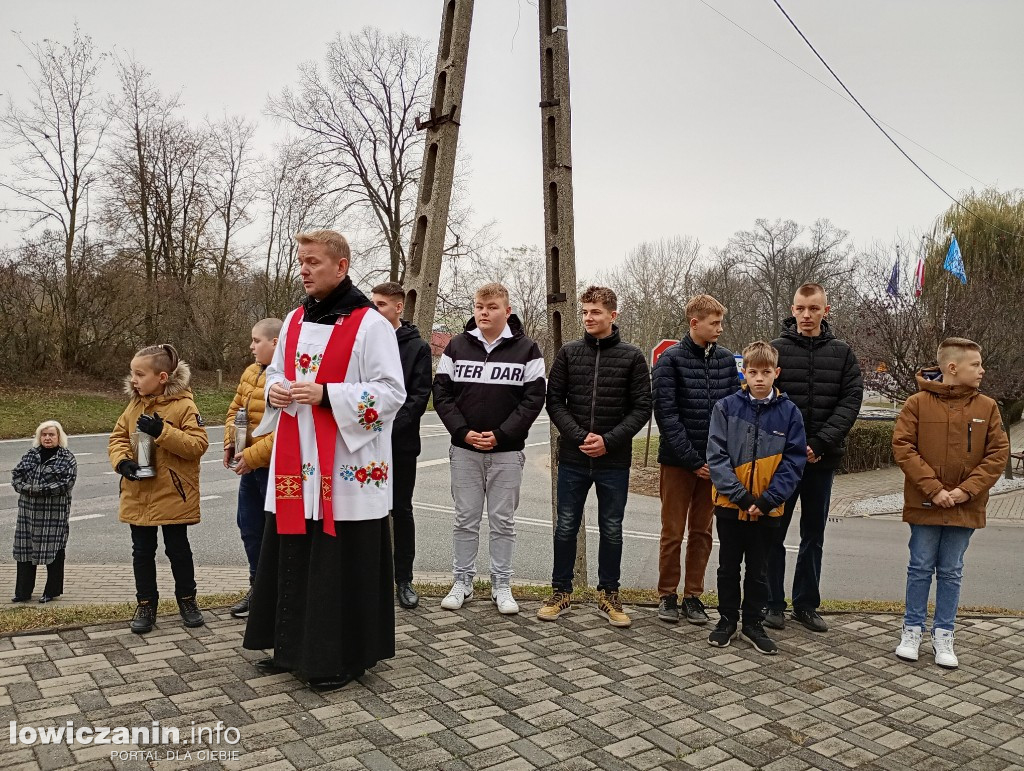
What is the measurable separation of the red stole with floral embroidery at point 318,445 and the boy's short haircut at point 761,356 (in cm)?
246

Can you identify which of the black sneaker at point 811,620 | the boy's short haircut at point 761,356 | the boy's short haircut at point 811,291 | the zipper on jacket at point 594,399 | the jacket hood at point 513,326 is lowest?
the black sneaker at point 811,620

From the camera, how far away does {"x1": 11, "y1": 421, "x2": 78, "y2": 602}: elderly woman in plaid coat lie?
642 cm

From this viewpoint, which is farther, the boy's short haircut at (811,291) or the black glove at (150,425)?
the boy's short haircut at (811,291)

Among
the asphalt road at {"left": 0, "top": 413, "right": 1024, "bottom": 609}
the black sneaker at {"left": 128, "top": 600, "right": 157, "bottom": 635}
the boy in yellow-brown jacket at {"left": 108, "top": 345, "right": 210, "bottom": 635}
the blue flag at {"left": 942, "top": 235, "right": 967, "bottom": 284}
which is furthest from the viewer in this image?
the blue flag at {"left": 942, "top": 235, "right": 967, "bottom": 284}

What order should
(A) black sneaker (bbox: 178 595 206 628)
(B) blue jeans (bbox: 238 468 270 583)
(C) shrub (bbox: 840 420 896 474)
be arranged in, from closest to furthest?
(A) black sneaker (bbox: 178 595 206 628), (B) blue jeans (bbox: 238 468 270 583), (C) shrub (bbox: 840 420 896 474)

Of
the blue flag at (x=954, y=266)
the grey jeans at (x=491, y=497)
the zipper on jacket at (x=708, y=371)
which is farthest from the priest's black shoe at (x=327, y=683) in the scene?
the blue flag at (x=954, y=266)

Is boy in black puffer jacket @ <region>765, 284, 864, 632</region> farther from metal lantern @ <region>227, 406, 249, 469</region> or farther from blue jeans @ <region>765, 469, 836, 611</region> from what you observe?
metal lantern @ <region>227, 406, 249, 469</region>

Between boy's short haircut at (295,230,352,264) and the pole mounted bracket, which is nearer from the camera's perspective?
boy's short haircut at (295,230,352,264)

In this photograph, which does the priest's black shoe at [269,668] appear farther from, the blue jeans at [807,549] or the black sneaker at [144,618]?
the blue jeans at [807,549]

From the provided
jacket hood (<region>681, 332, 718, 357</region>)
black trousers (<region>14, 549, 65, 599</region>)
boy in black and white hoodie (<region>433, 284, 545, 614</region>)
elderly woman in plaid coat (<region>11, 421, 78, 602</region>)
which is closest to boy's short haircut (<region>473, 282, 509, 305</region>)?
boy in black and white hoodie (<region>433, 284, 545, 614</region>)

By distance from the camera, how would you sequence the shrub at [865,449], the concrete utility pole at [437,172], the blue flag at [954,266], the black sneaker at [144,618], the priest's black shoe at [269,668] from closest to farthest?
the priest's black shoe at [269,668] < the black sneaker at [144,618] < the concrete utility pole at [437,172] < the shrub at [865,449] < the blue flag at [954,266]

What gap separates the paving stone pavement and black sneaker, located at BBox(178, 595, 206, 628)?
0.12 m

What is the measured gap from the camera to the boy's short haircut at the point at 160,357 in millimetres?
5016

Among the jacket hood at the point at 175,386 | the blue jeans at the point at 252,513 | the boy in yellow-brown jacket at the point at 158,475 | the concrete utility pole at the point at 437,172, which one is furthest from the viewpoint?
the concrete utility pole at the point at 437,172
